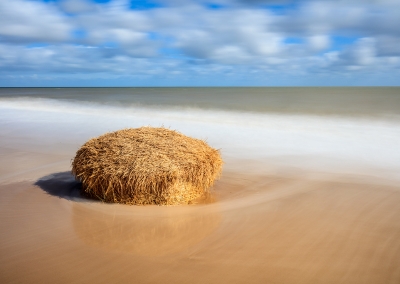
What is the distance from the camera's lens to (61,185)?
5820 mm

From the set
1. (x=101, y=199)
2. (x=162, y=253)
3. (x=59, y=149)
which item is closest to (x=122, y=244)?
(x=162, y=253)

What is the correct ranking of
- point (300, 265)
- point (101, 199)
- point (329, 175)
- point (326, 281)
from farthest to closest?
point (329, 175) < point (101, 199) < point (300, 265) < point (326, 281)

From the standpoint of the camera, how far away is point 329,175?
663 centimetres

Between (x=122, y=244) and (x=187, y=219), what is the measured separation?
3.15ft

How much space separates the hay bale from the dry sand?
0.19m

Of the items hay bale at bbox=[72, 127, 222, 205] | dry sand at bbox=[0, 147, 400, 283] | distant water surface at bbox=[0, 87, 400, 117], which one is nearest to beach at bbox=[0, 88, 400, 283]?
dry sand at bbox=[0, 147, 400, 283]

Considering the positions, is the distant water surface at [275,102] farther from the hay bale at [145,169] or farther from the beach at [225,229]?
the hay bale at [145,169]

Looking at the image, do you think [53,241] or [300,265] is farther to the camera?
[53,241]

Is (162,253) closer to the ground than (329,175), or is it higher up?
closer to the ground

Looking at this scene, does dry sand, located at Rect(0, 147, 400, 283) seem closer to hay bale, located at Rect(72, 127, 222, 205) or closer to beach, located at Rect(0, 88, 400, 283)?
beach, located at Rect(0, 88, 400, 283)

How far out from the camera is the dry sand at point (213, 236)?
3.29 metres

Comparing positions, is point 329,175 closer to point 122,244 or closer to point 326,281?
point 326,281

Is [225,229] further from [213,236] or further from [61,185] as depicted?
[61,185]

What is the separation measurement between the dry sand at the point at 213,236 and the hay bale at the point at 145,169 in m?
0.19
